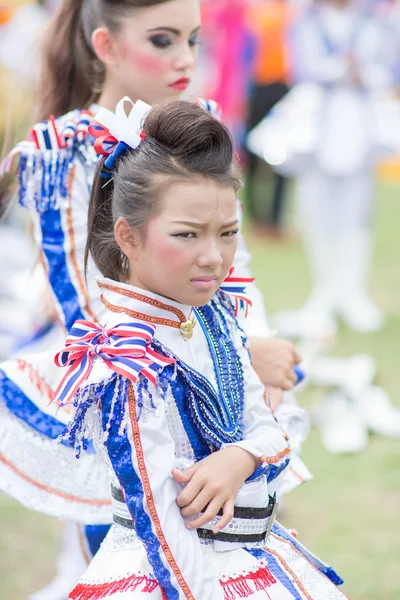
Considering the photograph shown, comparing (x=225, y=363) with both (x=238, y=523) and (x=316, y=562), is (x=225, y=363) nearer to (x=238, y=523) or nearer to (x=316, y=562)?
(x=238, y=523)

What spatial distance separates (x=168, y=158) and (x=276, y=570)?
2.58 ft

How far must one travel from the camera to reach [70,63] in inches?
103

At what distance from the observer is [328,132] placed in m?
5.88

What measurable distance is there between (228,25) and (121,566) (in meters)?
8.55

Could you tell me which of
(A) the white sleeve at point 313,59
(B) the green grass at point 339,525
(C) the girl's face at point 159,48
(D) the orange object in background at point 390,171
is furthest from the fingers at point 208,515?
(D) the orange object in background at point 390,171

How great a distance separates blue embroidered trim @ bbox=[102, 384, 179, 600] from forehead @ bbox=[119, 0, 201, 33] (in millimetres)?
992

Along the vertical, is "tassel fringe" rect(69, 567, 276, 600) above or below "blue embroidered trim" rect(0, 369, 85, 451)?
below

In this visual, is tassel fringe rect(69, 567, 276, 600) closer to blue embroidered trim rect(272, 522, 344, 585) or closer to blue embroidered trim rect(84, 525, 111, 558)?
blue embroidered trim rect(272, 522, 344, 585)

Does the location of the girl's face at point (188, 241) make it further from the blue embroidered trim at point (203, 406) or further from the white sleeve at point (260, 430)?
the white sleeve at point (260, 430)

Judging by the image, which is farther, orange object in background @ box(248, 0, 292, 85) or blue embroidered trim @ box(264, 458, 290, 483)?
orange object in background @ box(248, 0, 292, 85)

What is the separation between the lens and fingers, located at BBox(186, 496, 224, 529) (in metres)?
1.78

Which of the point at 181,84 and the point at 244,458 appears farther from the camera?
the point at 181,84

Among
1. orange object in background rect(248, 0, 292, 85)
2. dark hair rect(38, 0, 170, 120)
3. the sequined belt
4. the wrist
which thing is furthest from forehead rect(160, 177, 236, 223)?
orange object in background rect(248, 0, 292, 85)

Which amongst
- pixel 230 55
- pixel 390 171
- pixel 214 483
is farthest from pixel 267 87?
pixel 214 483
